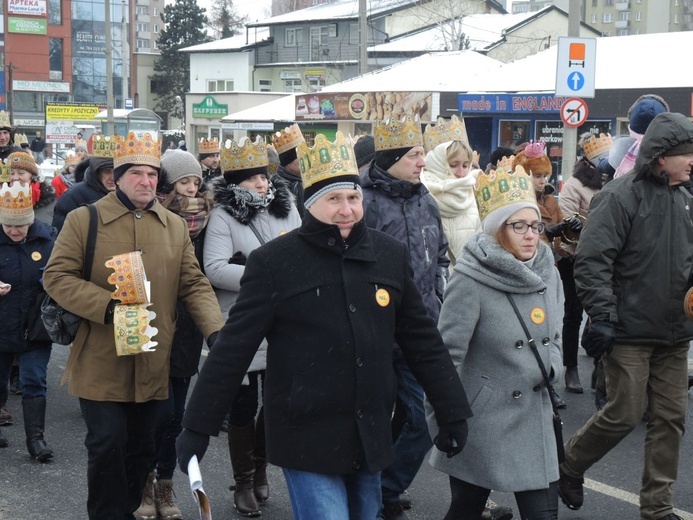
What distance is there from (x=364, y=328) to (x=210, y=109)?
54512 mm

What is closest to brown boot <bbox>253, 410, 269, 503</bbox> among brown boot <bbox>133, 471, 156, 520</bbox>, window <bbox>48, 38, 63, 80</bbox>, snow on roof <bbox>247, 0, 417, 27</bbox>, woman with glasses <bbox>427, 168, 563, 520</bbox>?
brown boot <bbox>133, 471, 156, 520</bbox>

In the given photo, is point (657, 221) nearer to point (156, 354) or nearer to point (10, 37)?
point (156, 354)

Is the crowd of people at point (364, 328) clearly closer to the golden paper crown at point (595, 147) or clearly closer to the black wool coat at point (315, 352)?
the black wool coat at point (315, 352)

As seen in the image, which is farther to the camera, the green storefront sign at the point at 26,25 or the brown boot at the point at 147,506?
the green storefront sign at the point at 26,25

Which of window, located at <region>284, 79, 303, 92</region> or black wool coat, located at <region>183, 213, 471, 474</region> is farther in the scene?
window, located at <region>284, 79, 303, 92</region>

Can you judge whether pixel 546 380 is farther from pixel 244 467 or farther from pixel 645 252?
pixel 244 467

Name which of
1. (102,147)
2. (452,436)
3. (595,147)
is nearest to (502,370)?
(452,436)

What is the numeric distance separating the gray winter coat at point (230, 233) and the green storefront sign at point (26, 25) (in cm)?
9545

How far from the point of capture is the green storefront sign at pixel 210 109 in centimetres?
5650

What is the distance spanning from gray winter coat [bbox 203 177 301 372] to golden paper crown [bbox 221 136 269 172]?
113 millimetres

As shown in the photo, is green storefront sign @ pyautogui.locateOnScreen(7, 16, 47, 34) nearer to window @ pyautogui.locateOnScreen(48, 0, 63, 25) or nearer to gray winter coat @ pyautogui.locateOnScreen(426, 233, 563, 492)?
window @ pyautogui.locateOnScreen(48, 0, 63, 25)

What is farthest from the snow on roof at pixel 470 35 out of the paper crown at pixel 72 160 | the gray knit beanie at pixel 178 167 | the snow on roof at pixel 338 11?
the gray knit beanie at pixel 178 167

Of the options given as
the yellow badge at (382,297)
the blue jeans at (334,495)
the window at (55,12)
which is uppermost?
the window at (55,12)

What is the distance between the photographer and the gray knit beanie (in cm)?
A: 589
